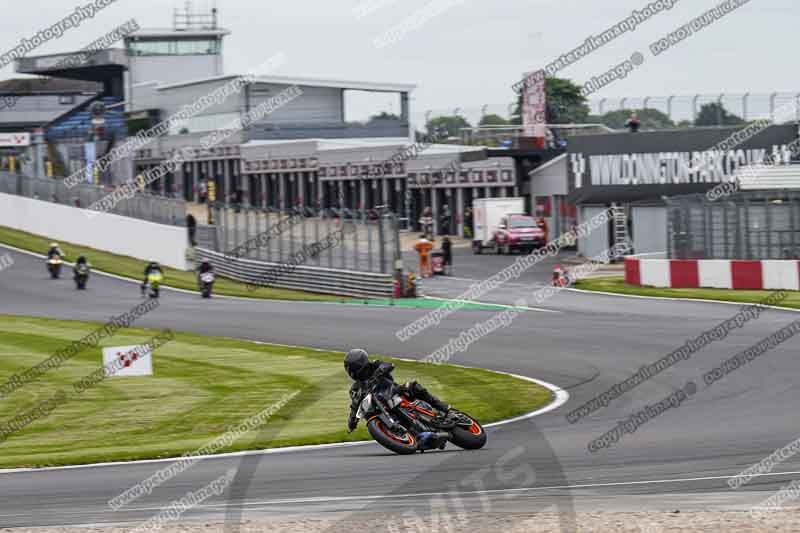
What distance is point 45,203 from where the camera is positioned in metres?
56.9

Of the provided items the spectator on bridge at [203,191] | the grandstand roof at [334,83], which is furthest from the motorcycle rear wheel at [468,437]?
the grandstand roof at [334,83]

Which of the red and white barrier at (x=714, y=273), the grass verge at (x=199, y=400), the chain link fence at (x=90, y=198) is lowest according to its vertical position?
the grass verge at (x=199, y=400)

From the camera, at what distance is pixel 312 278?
39.7 metres

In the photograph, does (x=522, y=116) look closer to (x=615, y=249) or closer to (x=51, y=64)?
(x=615, y=249)

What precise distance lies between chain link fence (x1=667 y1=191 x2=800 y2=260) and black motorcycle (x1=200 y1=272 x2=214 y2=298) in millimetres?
12735

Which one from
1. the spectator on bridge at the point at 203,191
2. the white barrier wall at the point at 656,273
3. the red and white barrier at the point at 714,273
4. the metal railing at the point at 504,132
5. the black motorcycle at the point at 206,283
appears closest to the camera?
the red and white barrier at the point at 714,273

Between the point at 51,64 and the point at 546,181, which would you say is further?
the point at 51,64

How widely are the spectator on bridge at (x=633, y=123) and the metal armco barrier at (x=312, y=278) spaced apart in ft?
44.8

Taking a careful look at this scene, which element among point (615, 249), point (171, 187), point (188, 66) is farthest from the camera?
point (188, 66)

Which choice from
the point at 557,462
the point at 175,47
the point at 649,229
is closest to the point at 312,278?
the point at 649,229

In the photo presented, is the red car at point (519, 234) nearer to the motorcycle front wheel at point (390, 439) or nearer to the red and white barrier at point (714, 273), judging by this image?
the red and white barrier at point (714, 273)

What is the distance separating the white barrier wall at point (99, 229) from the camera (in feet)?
159

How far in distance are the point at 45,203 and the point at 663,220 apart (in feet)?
89.9

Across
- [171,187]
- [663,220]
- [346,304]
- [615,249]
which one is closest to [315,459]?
[346,304]
